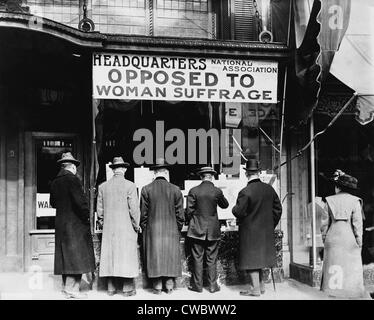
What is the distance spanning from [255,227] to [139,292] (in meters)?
2.02

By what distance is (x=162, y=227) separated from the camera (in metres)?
7.38

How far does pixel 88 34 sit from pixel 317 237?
5.26 meters

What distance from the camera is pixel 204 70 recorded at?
792cm

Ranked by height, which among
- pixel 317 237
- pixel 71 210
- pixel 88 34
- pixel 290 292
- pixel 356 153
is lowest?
pixel 290 292

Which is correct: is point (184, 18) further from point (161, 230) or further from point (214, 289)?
point (214, 289)

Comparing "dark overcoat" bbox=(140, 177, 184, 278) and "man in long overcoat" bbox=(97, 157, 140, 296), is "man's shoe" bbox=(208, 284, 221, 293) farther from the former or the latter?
"man in long overcoat" bbox=(97, 157, 140, 296)

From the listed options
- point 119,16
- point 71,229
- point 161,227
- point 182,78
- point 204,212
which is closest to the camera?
point 71,229

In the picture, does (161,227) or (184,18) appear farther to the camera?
(184,18)

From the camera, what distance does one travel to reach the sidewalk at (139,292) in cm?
718

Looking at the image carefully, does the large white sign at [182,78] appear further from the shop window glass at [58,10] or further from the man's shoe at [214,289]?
the man's shoe at [214,289]

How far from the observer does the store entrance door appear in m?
8.73

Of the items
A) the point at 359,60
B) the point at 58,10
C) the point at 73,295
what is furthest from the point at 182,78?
the point at 73,295
